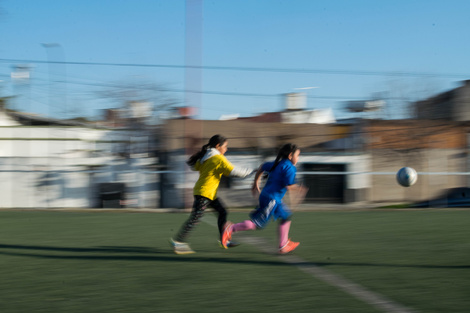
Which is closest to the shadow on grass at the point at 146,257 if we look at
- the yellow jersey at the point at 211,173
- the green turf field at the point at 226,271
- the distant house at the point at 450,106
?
the green turf field at the point at 226,271

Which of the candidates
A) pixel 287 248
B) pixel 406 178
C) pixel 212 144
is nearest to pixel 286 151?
pixel 212 144

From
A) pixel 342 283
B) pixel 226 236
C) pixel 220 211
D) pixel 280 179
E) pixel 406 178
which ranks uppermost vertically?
pixel 280 179

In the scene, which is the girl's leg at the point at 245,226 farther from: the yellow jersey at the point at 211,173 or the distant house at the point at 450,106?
→ the distant house at the point at 450,106

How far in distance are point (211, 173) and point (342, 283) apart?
2.50 meters

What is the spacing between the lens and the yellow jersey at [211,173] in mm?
7281

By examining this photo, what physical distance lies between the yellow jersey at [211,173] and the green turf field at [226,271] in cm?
81

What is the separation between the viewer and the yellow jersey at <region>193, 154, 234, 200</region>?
7.28m

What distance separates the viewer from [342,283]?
18.0ft

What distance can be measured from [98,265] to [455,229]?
6518 millimetres

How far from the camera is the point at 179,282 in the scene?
222 inches

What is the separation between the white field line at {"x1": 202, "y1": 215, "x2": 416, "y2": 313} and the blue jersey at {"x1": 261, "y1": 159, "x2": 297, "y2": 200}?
80 cm

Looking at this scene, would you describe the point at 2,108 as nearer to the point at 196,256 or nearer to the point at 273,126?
the point at 273,126

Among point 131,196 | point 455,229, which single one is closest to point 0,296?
point 455,229

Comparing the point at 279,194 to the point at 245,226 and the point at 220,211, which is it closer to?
the point at 245,226
